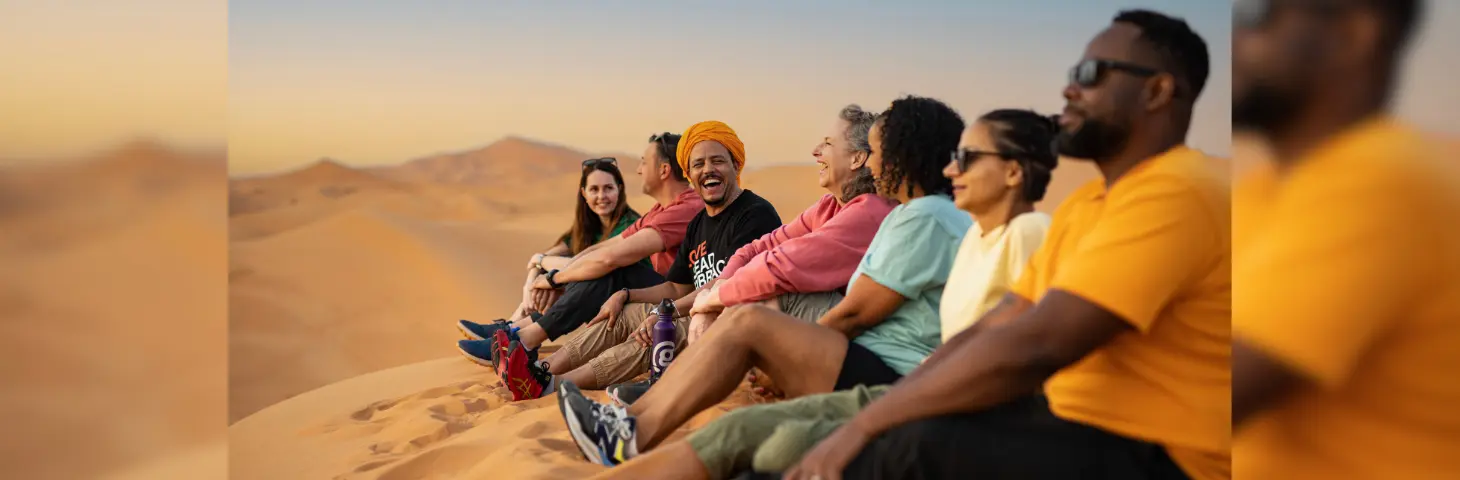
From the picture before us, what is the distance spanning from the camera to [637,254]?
5559 mm

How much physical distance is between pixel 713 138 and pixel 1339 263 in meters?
3.07

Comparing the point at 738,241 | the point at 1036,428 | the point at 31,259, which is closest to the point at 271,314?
the point at 31,259

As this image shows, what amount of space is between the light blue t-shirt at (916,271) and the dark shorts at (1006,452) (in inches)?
30.7

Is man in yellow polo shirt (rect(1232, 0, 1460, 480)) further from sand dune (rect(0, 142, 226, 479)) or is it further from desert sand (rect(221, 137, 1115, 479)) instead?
sand dune (rect(0, 142, 226, 479))

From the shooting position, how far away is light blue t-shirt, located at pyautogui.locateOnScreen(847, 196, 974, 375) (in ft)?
10.5

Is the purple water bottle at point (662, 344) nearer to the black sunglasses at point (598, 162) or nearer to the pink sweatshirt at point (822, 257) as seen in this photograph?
the pink sweatshirt at point (822, 257)

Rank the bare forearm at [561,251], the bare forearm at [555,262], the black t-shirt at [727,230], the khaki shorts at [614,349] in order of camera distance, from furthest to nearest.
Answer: the bare forearm at [561,251]
the bare forearm at [555,262]
the khaki shorts at [614,349]
the black t-shirt at [727,230]

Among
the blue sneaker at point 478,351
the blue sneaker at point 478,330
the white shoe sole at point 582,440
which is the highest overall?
the white shoe sole at point 582,440

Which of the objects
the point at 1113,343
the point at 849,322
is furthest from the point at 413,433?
the point at 1113,343

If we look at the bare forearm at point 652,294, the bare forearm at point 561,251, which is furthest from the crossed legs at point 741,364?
the bare forearm at point 561,251

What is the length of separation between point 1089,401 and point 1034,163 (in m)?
0.61

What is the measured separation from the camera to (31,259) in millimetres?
4695

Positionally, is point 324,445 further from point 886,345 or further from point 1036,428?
point 1036,428

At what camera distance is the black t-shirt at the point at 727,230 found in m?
4.78
